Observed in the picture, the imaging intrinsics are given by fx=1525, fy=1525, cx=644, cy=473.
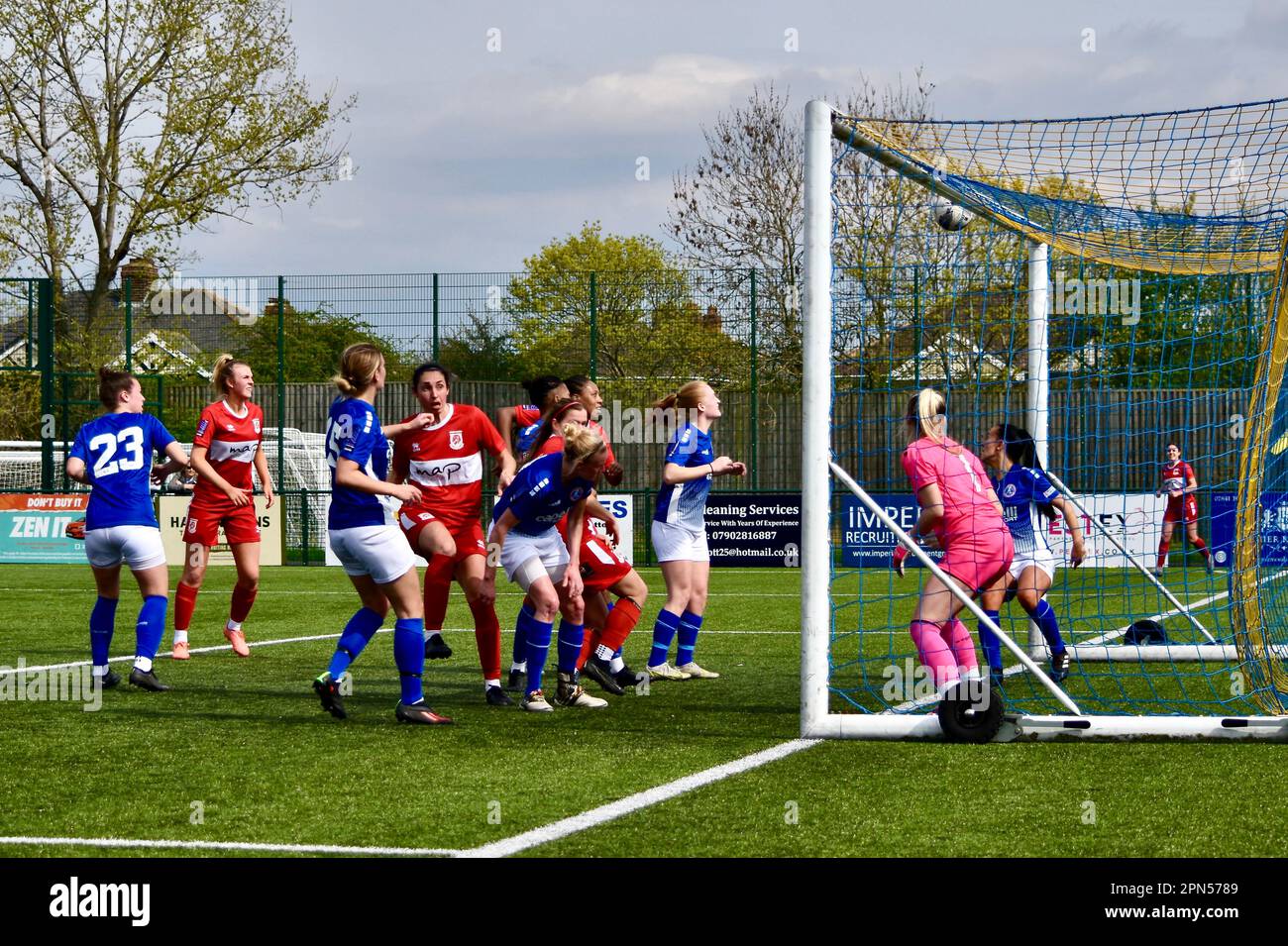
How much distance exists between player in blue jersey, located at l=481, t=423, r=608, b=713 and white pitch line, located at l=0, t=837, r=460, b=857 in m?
2.96

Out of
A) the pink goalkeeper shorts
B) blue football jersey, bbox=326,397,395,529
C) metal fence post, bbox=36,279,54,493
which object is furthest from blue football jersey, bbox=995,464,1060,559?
metal fence post, bbox=36,279,54,493

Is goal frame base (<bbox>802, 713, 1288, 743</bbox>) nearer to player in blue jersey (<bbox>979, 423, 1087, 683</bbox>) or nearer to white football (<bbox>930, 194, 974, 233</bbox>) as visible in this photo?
player in blue jersey (<bbox>979, 423, 1087, 683</bbox>)

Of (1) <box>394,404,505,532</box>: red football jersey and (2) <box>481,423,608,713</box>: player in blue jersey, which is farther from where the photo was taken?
(1) <box>394,404,505,532</box>: red football jersey

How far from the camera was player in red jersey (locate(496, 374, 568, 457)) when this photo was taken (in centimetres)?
870

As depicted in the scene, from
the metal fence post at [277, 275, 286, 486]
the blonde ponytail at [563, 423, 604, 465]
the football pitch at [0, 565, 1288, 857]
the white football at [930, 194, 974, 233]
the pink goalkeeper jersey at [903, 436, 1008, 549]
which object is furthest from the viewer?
the metal fence post at [277, 275, 286, 486]

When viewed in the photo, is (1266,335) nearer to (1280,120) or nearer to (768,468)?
(1280,120)

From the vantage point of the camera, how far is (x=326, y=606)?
15359mm

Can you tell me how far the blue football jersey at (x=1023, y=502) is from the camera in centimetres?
922

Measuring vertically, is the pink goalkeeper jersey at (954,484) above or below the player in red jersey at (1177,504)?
above

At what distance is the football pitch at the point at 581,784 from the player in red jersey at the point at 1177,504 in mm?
6465

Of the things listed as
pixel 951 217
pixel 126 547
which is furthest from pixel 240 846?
pixel 951 217

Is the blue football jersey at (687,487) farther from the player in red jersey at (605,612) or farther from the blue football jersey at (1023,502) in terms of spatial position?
the blue football jersey at (1023,502)

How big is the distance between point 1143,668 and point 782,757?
426 cm

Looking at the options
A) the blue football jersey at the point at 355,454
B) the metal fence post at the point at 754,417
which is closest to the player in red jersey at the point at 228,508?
the blue football jersey at the point at 355,454
